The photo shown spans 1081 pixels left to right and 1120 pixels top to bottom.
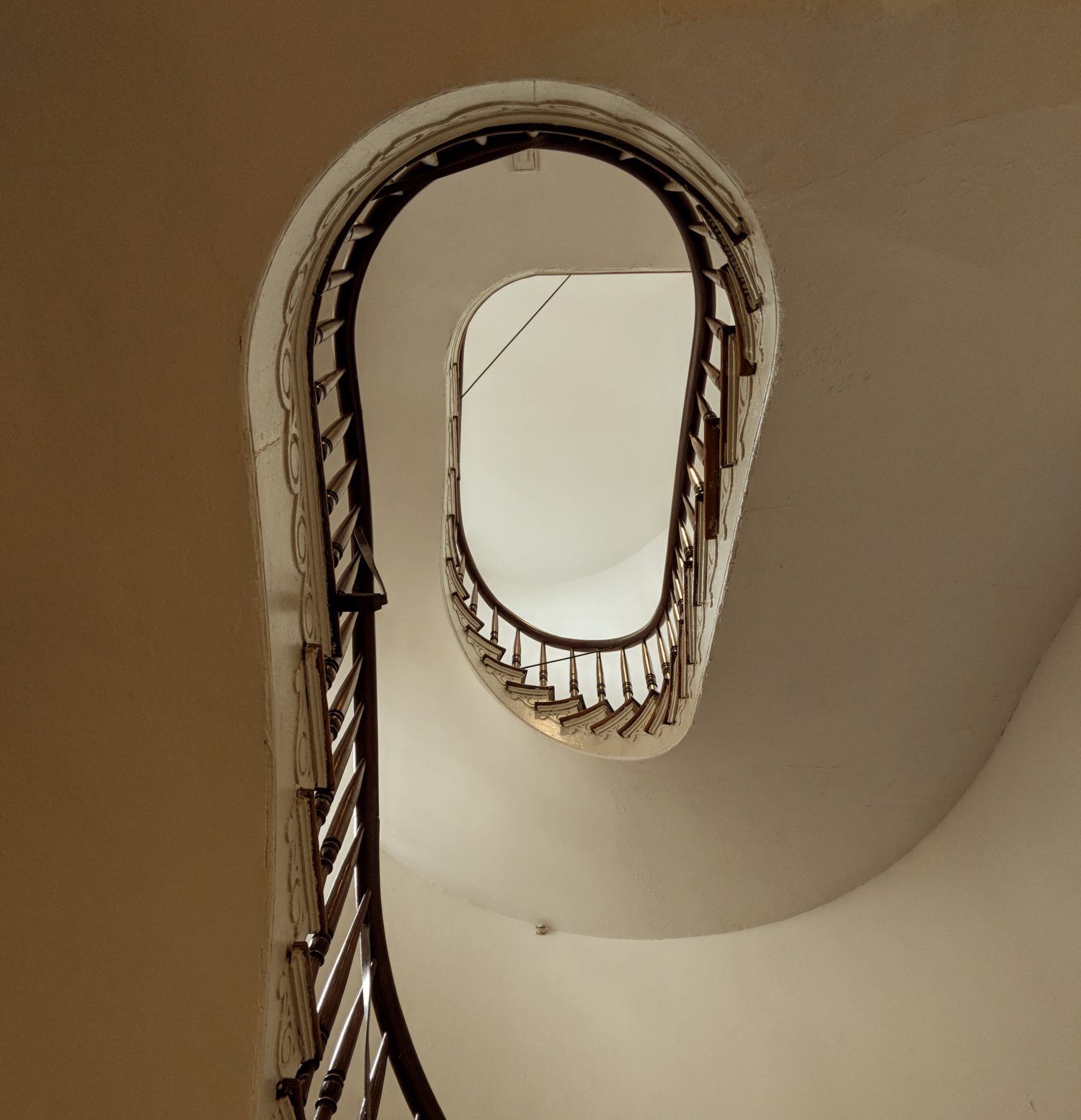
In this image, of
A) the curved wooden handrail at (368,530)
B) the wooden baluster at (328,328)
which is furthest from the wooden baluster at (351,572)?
the wooden baluster at (328,328)

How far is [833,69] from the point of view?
1.91 m

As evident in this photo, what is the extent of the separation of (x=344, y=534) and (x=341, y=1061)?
1652 millimetres

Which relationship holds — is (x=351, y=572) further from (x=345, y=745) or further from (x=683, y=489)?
(x=683, y=489)

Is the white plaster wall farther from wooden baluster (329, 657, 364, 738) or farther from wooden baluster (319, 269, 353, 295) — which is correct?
wooden baluster (319, 269, 353, 295)

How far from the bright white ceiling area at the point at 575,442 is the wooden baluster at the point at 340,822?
6.08 metres

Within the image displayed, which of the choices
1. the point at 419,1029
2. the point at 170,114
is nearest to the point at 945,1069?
the point at 419,1029

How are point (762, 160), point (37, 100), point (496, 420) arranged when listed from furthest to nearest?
point (496, 420) → point (762, 160) → point (37, 100)

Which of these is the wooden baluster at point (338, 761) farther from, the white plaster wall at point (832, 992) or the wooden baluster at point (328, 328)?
the white plaster wall at point (832, 992)

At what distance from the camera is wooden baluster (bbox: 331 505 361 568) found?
3009mm

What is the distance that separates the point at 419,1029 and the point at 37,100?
15.2ft

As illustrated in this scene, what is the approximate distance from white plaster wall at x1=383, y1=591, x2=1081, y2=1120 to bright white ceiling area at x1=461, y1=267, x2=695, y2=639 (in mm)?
4635

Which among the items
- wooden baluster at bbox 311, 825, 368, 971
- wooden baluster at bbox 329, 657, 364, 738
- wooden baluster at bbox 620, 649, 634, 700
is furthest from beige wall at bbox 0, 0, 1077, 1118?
wooden baluster at bbox 620, 649, 634, 700

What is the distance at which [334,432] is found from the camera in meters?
3.16

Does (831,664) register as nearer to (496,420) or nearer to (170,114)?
(170,114)
